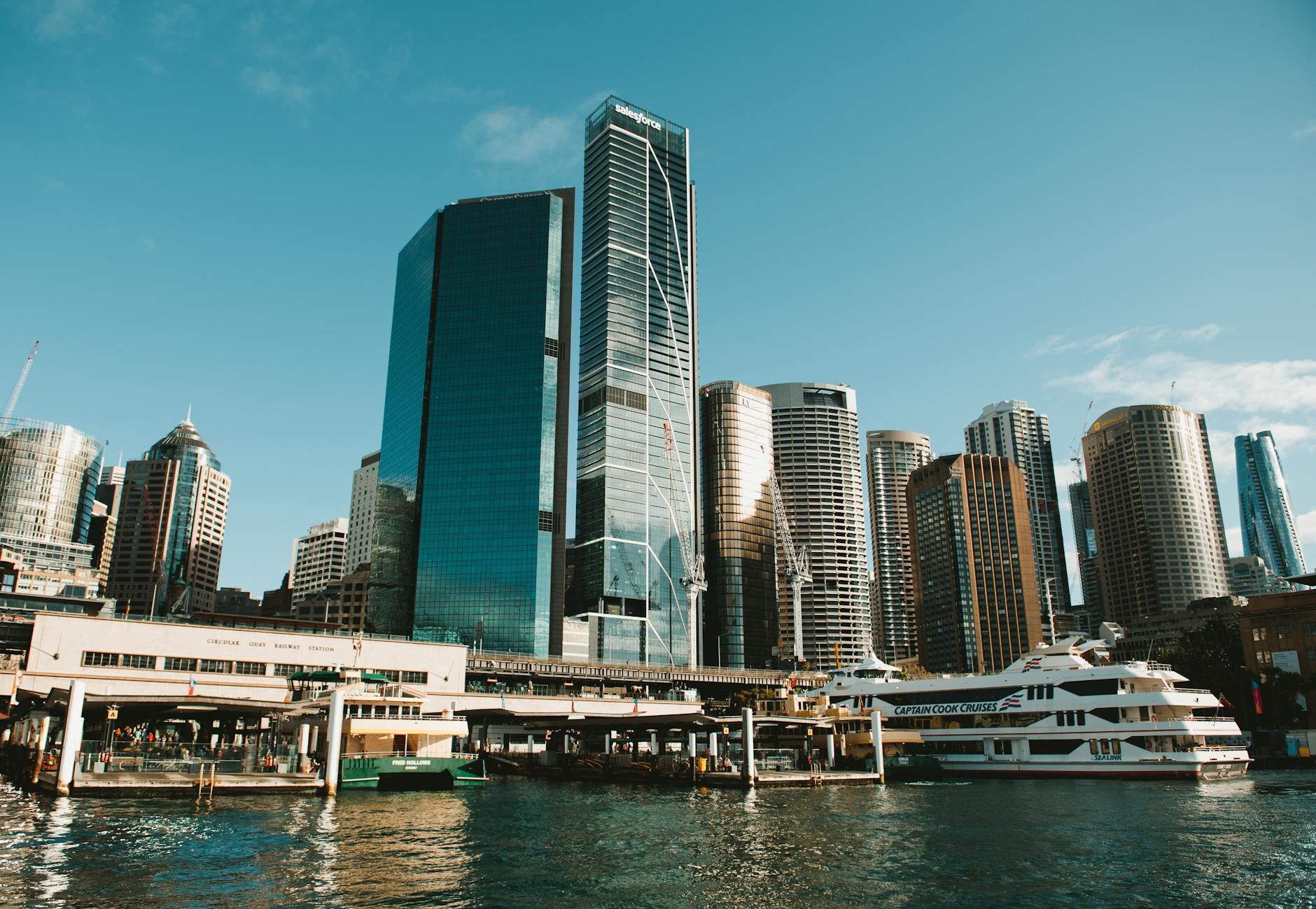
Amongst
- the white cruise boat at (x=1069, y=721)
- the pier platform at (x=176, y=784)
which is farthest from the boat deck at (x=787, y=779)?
the pier platform at (x=176, y=784)

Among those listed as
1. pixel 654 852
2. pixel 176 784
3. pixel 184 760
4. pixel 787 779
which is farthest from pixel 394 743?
pixel 654 852

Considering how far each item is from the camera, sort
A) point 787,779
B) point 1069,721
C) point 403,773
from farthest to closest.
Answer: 1. point 1069,721
2. point 787,779
3. point 403,773

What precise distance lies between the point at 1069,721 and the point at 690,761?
34.5 meters

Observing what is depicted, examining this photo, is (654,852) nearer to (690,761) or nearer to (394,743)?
(690,761)

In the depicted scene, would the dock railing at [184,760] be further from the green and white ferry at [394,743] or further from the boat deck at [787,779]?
the boat deck at [787,779]

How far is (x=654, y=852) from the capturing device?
38.1m

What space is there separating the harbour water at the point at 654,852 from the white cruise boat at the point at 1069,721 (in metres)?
17.2

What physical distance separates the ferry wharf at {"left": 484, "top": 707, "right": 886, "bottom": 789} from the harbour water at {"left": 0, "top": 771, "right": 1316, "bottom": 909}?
1208cm

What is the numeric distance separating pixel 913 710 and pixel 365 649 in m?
58.8

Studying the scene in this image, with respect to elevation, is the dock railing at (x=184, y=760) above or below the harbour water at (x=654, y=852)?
above

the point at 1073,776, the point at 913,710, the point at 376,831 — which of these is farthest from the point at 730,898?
the point at 913,710

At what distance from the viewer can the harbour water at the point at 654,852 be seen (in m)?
29.5

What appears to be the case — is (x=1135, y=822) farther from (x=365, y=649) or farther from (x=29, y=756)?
(x=365, y=649)

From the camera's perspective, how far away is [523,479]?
200 m
